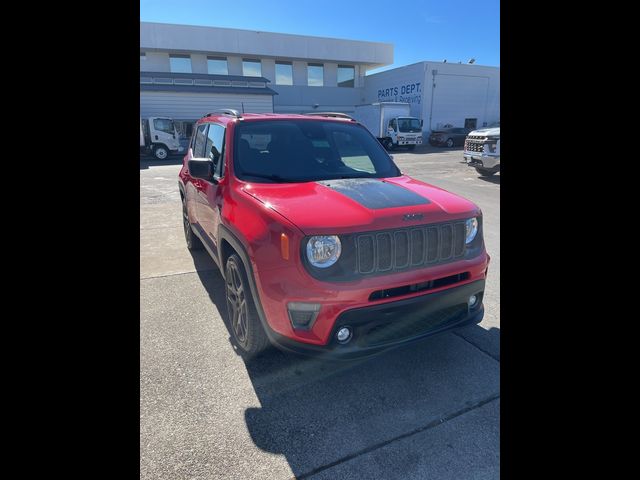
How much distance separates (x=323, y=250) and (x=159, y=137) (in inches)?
809

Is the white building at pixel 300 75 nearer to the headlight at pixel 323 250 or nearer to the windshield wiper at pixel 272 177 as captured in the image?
the windshield wiper at pixel 272 177

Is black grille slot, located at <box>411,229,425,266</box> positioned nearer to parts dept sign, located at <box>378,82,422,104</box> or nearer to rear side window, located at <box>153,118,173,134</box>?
rear side window, located at <box>153,118,173,134</box>

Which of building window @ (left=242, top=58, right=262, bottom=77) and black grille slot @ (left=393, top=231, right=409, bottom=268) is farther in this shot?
building window @ (left=242, top=58, right=262, bottom=77)

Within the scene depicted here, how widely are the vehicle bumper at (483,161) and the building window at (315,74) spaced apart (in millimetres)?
25574

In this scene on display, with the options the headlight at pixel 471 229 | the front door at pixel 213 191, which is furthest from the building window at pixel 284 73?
Answer: the headlight at pixel 471 229

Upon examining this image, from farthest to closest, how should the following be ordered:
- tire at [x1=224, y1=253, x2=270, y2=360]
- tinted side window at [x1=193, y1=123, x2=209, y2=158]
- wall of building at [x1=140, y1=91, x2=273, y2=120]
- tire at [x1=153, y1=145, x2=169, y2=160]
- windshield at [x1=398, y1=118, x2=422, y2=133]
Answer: windshield at [x1=398, y1=118, x2=422, y2=133], wall of building at [x1=140, y1=91, x2=273, y2=120], tire at [x1=153, y1=145, x2=169, y2=160], tinted side window at [x1=193, y1=123, x2=209, y2=158], tire at [x1=224, y1=253, x2=270, y2=360]

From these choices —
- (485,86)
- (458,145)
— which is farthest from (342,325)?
(485,86)

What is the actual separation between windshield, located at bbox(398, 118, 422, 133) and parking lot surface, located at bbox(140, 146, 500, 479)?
23.1 metres

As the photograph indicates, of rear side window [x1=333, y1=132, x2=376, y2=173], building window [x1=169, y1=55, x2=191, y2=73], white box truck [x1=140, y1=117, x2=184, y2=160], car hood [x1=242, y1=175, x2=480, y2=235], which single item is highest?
building window [x1=169, y1=55, x2=191, y2=73]

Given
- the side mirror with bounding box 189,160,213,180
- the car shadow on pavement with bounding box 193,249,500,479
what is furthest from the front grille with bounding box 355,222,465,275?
the side mirror with bounding box 189,160,213,180

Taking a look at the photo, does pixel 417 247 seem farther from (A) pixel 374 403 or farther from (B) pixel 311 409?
(B) pixel 311 409

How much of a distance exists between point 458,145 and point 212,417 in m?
29.0

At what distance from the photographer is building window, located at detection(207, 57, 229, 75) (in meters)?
31.4

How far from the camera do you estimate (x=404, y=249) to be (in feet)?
7.25
